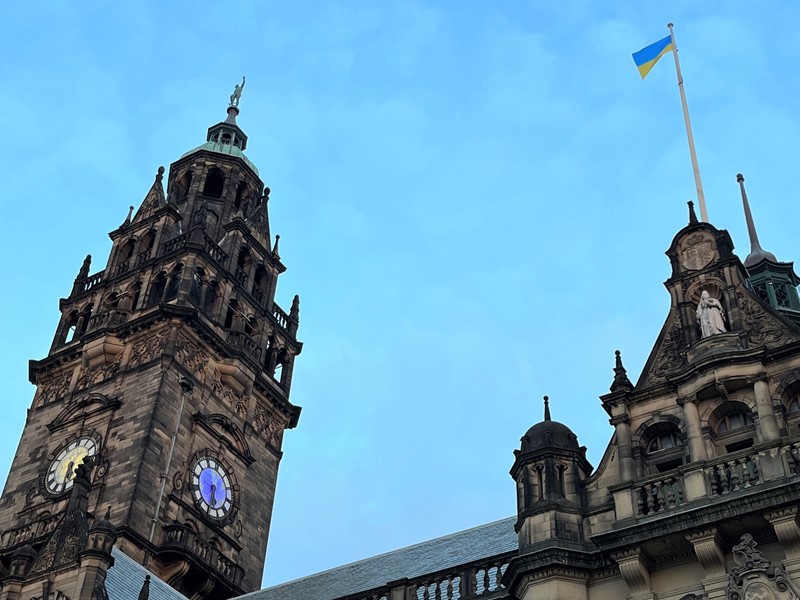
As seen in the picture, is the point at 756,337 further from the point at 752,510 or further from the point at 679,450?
the point at 752,510

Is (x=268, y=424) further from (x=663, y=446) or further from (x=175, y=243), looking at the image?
(x=663, y=446)

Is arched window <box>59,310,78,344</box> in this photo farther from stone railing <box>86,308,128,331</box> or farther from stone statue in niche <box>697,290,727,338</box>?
stone statue in niche <box>697,290,727,338</box>

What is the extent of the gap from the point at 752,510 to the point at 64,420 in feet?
106

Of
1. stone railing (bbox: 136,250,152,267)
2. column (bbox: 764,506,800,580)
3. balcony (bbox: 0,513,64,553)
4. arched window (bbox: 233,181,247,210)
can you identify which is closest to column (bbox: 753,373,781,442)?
column (bbox: 764,506,800,580)

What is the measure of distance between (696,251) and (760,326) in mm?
2940

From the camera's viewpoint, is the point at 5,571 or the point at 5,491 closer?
the point at 5,571

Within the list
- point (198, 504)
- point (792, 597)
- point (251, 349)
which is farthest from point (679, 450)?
point (251, 349)

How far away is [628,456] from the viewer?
23.8 meters

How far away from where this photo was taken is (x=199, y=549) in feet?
139

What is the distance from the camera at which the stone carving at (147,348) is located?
45.9 m

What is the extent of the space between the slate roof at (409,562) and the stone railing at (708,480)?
5925 mm

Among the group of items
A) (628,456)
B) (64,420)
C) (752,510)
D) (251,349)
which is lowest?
(752,510)

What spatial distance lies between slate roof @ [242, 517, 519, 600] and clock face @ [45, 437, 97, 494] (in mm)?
12150

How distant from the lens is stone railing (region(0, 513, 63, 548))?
41.4 meters
